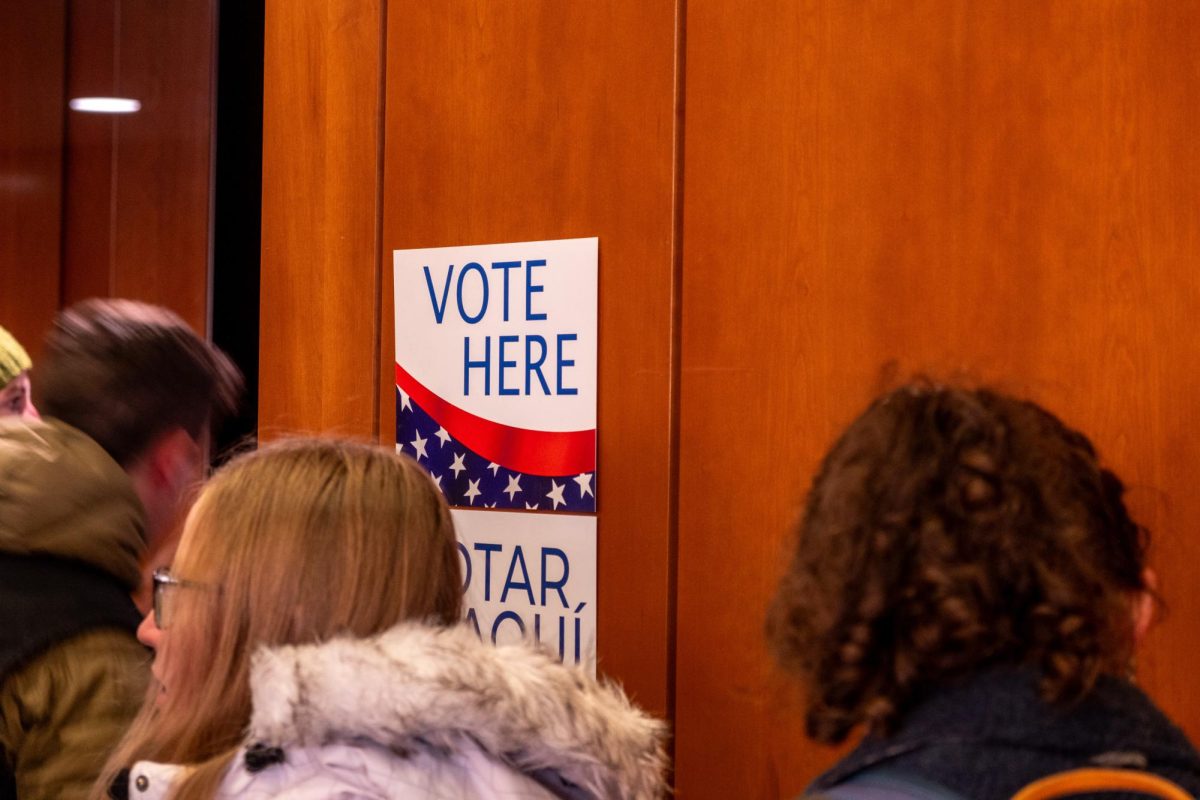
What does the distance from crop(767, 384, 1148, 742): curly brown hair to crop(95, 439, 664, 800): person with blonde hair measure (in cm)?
27

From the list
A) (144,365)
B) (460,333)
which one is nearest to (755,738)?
(460,333)

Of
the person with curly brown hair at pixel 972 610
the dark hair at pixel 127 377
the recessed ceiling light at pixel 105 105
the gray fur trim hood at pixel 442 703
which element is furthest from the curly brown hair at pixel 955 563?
the recessed ceiling light at pixel 105 105

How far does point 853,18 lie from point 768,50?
17cm

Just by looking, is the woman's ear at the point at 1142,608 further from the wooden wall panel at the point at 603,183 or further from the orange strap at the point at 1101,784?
the wooden wall panel at the point at 603,183

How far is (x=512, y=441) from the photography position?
272 centimetres

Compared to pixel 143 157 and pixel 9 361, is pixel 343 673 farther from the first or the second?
pixel 143 157

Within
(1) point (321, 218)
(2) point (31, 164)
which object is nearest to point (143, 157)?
(2) point (31, 164)

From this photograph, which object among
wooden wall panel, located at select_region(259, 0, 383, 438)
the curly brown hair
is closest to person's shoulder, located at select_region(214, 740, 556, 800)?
the curly brown hair

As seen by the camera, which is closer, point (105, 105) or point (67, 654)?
point (67, 654)

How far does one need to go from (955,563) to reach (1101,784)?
202mm

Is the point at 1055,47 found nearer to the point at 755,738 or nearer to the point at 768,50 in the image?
the point at 768,50

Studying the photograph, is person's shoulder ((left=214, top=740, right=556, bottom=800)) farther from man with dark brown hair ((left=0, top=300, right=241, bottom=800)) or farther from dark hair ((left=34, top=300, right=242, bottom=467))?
dark hair ((left=34, top=300, right=242, bottom=467))

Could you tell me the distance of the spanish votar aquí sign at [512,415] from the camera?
8.63 feet

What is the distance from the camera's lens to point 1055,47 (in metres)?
2.10
